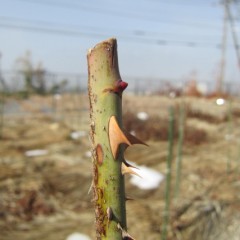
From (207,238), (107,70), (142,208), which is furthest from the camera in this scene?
(142,208)

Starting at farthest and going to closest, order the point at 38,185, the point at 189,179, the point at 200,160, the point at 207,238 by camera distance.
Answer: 1. the point at 200,160
2. the point at 189,179
3. the point at 38,185
4. the point at 207,238

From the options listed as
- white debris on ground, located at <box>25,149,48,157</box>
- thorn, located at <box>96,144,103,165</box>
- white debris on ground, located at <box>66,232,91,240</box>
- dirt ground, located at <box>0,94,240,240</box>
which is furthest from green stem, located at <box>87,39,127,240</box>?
white debris on ground, located at <box>25,149,48,157</box>

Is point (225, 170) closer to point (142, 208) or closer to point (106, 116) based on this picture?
point (142, 208)

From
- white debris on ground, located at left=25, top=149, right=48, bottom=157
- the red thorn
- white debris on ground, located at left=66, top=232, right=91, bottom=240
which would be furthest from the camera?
white debris on ground, located at left=25, top=149, right=48, bottom=157

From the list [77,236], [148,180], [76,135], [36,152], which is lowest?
[76,135]

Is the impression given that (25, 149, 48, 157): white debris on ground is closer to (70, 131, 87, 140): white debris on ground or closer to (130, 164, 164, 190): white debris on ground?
(70, 131, 87, 140): white debris on ground

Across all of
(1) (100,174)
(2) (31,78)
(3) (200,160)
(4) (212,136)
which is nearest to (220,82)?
(2) (31,78)

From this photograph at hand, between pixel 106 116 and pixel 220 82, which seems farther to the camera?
pixel 220 82

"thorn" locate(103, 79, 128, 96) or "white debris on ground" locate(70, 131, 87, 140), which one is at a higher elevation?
"thorn" locate(103, 79, 128, 96)

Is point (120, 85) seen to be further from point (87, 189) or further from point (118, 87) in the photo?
point (87, 189)

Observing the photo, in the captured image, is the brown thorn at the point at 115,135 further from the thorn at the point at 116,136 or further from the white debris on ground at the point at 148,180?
the white debris on ground at the point at 148,180

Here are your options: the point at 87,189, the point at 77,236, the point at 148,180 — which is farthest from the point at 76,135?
the point at 77,236
